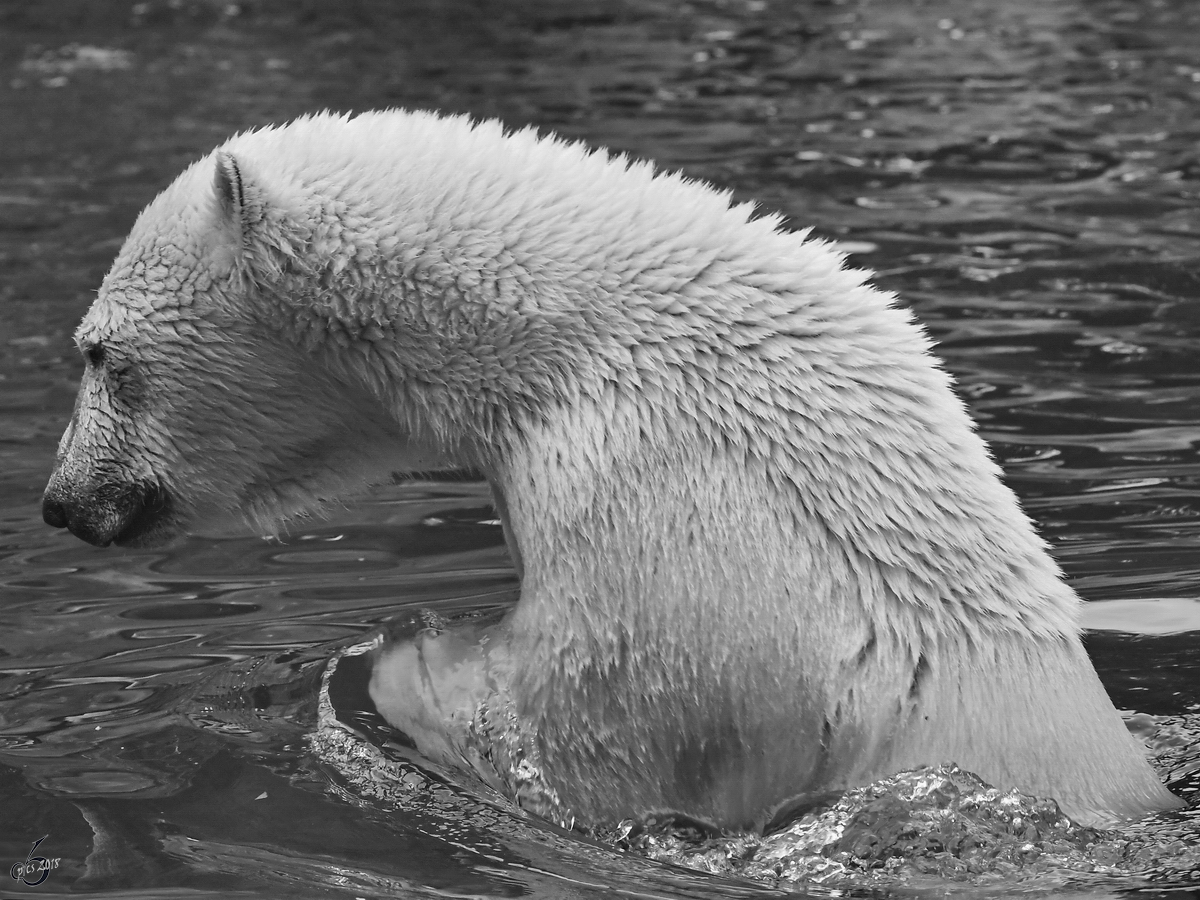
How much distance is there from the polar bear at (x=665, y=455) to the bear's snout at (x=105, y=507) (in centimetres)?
50

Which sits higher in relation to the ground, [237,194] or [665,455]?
[237,194]

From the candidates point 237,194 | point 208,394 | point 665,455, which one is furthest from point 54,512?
point 665,455

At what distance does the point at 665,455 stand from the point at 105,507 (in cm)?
157

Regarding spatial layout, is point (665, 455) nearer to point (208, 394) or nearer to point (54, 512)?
point (208, 394)

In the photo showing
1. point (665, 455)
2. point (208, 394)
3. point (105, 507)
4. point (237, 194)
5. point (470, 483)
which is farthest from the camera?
point (470, 483)

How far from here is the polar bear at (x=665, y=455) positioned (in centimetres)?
352

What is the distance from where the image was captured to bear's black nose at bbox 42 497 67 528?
4305 mm

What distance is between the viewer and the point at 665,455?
3.57 meters

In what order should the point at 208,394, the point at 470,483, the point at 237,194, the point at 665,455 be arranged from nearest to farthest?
the point at 665,455 → the point at 237,194 → the point at 208,394 → the point at 470,483

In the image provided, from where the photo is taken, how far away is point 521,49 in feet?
51.0

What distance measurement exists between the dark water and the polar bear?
321 mm

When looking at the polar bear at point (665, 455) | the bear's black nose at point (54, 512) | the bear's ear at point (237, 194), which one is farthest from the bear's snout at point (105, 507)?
the bear's ear at point (237, 194)

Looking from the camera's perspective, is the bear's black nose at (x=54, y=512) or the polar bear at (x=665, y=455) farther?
the bear's black nose at (x=54, y=512)

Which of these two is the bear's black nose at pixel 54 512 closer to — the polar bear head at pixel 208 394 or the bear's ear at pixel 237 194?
the polar bear head at pixel 208 394
